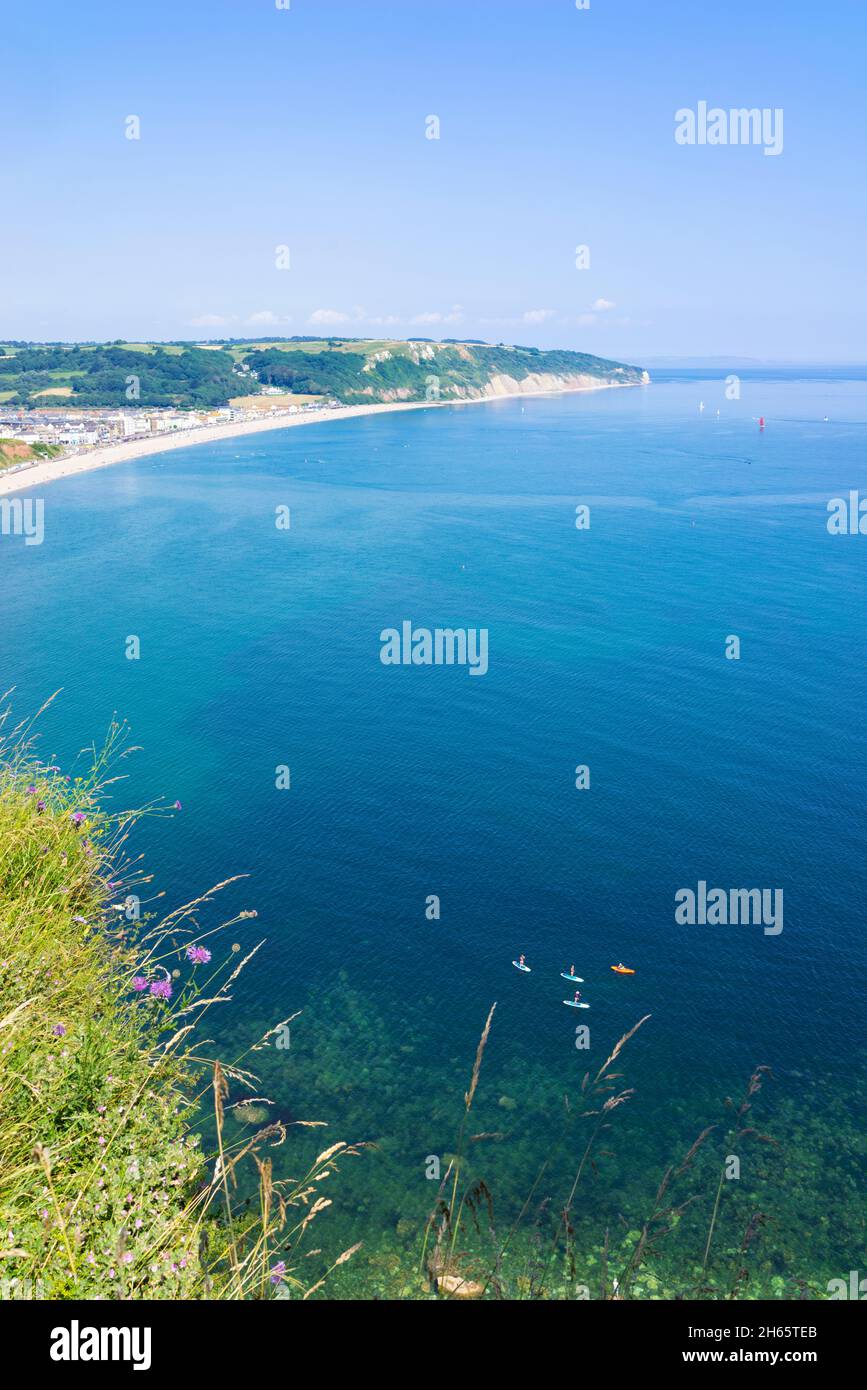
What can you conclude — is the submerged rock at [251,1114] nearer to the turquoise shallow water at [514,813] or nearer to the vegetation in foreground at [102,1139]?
the turquoise shallow water at [514,813]

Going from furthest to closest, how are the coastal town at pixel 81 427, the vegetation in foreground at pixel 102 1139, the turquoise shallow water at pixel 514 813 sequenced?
the coastal town at pixel 81 427 < the turquoise shallow water at pixel 514 813 < the vegetation in foreground at pixel 102 1139

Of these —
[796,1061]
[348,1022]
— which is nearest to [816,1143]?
[796,1061]

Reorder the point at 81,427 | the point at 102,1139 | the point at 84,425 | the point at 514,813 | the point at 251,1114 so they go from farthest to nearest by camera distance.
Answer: the point at 84,425, the point at 81,427, the point at 514,813, the point at 251,1114, the point at 102,1139

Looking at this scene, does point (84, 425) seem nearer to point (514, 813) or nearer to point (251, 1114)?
point (514, 813)

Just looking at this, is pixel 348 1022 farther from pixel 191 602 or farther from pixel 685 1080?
pixel 191 602

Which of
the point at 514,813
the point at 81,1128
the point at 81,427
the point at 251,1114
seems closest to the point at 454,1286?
the point at 251,1114

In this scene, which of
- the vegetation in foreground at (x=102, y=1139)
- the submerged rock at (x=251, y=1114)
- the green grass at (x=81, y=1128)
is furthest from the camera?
the submerged rock at (x=251, y=1114)

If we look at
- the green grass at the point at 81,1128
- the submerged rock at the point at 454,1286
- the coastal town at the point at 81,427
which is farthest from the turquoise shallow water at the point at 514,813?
the coastal town at the point at 81,427

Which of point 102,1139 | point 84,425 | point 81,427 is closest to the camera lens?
point 102,1139

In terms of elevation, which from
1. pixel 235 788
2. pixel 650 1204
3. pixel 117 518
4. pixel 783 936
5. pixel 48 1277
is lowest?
pixel 650 1204
